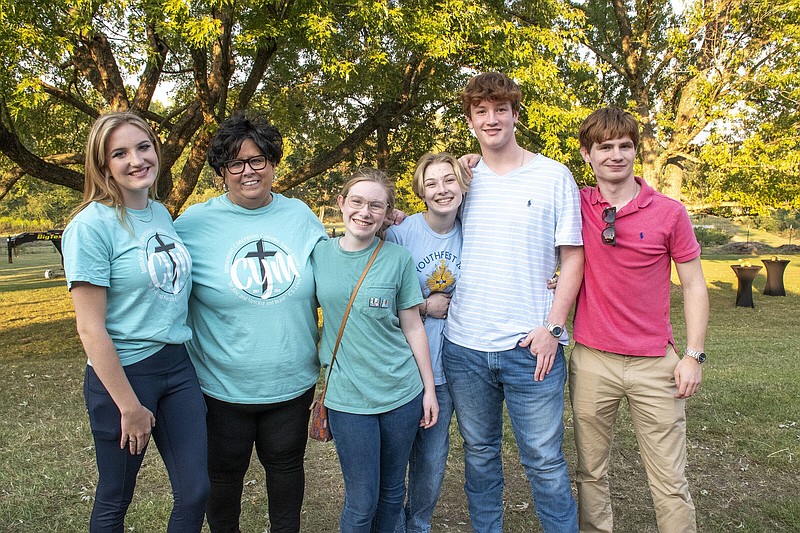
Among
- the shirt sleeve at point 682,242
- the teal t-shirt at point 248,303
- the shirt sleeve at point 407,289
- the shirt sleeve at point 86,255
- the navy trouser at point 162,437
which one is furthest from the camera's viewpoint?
the shirt sleeve at point 682,242

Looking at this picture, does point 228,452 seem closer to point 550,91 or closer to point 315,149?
point 550,91

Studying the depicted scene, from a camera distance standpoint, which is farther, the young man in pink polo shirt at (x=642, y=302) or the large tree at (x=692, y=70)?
the large tree at (x=692, y=70)

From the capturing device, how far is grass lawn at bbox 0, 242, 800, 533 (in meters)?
3.54

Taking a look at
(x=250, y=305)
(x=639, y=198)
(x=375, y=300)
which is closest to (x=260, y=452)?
(x=250, y=305)

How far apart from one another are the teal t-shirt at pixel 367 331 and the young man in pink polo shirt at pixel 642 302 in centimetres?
88

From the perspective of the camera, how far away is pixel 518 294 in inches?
98.6

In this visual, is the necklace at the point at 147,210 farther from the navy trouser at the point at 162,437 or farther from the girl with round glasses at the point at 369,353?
the girl with round glasses at the point at 369,353

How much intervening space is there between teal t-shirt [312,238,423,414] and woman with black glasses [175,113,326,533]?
104 millimetres

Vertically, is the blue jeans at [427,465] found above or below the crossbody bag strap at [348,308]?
below

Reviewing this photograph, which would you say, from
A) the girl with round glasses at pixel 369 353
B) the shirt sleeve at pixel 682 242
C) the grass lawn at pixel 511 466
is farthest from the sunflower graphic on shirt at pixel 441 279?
the grass lawn at pixel 511 466

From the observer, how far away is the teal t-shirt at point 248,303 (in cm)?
235

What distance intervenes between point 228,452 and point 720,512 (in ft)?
9.64

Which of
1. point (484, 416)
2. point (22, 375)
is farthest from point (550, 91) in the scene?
point (22, 375)

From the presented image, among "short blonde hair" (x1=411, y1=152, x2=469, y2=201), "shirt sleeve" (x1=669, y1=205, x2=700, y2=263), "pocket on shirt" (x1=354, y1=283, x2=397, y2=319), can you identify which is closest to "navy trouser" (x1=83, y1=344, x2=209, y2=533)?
"pocket on shirt" (x1=354, y1=283, x2=397, y2=319)
